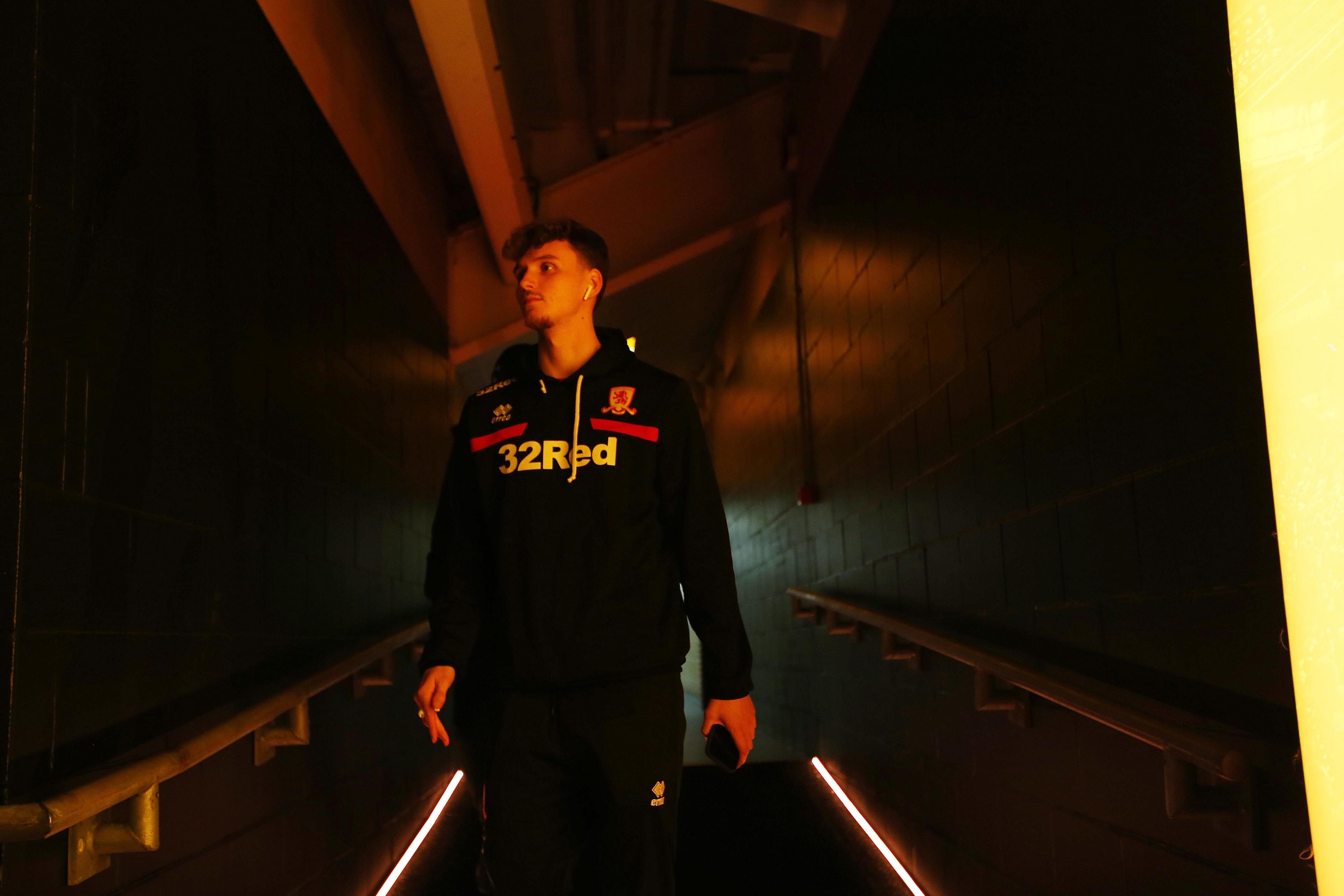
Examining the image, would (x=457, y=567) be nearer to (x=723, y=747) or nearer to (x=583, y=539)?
(x=583, y=539)

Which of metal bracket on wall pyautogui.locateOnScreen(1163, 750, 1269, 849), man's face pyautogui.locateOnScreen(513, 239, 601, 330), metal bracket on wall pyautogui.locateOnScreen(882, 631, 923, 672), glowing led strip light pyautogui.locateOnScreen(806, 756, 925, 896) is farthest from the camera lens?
glowing led strip light pyautogui.locateOnScreen(806, 756, 925, 896)

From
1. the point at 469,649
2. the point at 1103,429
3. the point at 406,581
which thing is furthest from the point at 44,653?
the point at 406,581

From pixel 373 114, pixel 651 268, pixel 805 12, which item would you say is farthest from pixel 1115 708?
pixel 651 268

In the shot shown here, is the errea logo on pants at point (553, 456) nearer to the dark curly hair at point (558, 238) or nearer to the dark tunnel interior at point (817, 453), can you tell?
the dark curly hair at point (558, 238)

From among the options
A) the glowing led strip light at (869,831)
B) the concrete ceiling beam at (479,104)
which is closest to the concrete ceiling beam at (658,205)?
the concrete ceiling beam at (479,104)

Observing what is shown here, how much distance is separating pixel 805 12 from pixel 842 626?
2053 mm

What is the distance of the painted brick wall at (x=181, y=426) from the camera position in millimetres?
1434

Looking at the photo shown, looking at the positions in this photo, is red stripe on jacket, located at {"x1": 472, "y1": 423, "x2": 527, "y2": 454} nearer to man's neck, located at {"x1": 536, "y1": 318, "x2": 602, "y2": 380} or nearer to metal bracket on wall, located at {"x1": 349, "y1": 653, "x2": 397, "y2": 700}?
man's neck, located at {"x1": 536, "y1": 318, "x2": 602, "y2": 380}

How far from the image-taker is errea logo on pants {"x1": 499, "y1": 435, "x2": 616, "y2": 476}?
5.46 feet

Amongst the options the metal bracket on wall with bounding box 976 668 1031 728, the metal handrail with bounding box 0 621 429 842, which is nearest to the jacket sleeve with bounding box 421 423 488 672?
the metal handrail with bounding box 0 621 429 842

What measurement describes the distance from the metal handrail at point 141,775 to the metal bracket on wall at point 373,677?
596 millimetres

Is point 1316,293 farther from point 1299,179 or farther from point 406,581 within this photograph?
point 406,581

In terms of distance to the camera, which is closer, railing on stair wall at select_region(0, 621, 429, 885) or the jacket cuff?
railing on stair wall at select_region(0, 621, 429, 885)

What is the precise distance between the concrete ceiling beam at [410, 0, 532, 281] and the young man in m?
1.72
